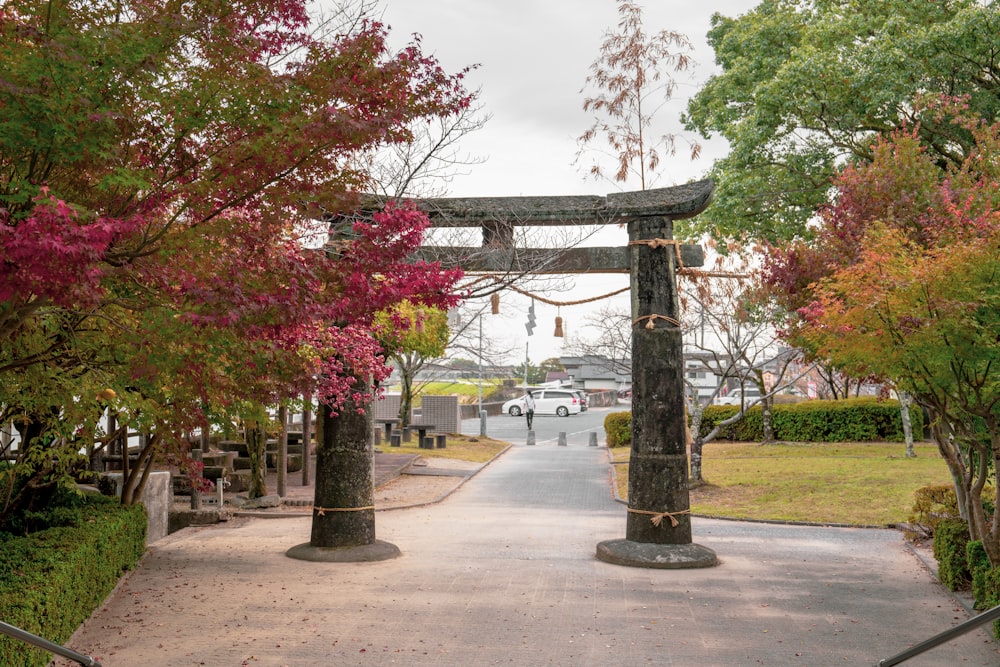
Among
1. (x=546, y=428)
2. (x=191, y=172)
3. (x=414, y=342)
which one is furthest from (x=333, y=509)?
(x=546, y=428)

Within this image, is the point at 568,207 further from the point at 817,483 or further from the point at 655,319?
the point at 817,483

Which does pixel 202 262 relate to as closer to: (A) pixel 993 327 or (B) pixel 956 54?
(A) pixel 993 327

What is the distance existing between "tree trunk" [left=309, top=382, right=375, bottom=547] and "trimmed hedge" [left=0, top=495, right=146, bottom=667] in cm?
208

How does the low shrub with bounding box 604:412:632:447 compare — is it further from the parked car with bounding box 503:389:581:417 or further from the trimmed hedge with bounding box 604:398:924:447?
the parked car with bounding box 503:389:581:417

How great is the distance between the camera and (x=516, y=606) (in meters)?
8.07

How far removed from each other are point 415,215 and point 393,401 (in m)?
37.2

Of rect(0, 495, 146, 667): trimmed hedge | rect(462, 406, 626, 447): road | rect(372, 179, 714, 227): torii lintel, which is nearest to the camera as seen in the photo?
rect(0, 495, 146, 667): trimmed hedge

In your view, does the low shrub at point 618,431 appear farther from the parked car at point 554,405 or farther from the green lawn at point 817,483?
the parked car at point 554,405

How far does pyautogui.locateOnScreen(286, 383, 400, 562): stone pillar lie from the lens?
1038cm

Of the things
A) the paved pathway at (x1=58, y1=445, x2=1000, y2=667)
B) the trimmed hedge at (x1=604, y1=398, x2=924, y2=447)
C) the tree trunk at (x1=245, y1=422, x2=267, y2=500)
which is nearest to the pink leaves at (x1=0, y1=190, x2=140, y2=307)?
the paved pathway at (x1=58, y1=445, x2=1000, y2=667)

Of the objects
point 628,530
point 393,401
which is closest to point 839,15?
point 628,530

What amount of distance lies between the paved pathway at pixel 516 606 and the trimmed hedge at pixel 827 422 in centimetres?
1651

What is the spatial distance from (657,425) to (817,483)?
1005 cm

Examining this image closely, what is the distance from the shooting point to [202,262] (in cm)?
558
